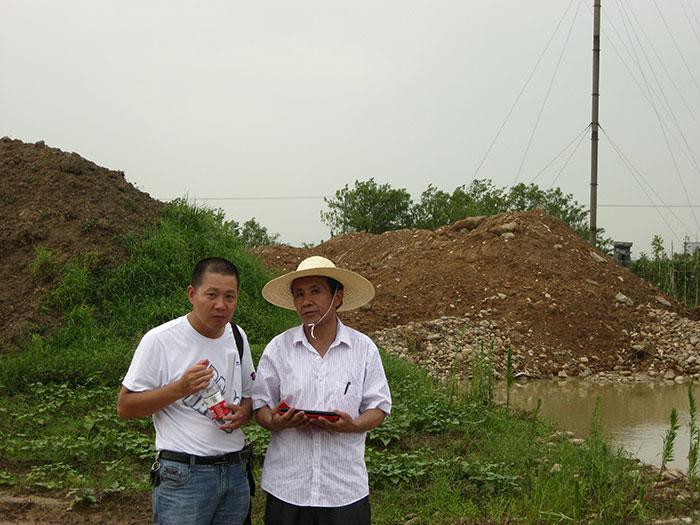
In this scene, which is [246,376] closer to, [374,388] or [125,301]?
[374,388]

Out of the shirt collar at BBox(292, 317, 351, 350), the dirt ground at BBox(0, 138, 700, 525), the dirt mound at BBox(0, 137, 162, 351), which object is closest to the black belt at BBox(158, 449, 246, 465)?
the shirt collar at BBox(292, 317, 351, 350)

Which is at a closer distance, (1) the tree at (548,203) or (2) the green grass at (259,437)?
(2) the green grass at (259,437)

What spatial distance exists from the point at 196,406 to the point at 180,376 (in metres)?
0.13

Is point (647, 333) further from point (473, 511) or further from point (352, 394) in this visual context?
point (352, 394)

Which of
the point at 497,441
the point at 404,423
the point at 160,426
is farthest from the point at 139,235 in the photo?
the point at 160,426

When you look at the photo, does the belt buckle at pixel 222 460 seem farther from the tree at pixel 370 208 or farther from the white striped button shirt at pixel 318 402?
the tree at pixel 370 208

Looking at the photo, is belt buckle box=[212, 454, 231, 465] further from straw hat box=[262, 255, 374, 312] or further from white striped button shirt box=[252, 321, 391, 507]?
straw hat box=[262, 255, 374, 312]

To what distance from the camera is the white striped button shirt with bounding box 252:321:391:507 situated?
8.59 ft

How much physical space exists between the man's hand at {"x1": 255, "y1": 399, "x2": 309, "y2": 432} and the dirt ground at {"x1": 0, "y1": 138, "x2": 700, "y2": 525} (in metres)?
6.57

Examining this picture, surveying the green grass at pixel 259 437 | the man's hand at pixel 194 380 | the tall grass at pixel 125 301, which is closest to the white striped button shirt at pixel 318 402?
the man's hand at pixel 194 380

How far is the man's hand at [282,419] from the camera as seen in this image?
255cm

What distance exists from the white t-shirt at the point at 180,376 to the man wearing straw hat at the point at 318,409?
171mm

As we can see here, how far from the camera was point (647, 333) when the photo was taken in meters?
12.8

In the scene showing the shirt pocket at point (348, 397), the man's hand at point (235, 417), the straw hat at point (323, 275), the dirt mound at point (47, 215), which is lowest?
the man's hand at point (235, 417)
